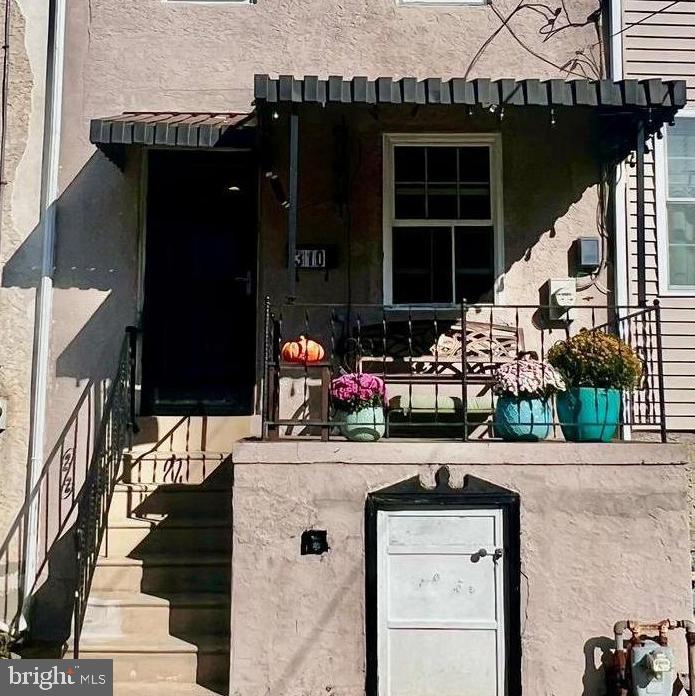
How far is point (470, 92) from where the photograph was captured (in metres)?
5.60

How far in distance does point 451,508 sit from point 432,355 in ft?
5.01

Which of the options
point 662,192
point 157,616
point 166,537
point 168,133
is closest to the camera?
point 157,616

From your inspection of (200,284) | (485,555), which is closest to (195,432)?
(200,284)

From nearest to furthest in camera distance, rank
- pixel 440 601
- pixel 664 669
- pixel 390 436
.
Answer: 1. pixel 664 669
2. pixel 440 601
3. pixel 390 436

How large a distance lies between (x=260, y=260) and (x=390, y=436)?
186 cm

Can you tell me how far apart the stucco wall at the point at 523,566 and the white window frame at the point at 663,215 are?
2.22m

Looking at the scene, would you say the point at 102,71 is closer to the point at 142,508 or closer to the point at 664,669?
A: the point at 142,508

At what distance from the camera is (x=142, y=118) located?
638cm

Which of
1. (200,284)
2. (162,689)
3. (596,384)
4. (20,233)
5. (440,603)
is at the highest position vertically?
(20,233)

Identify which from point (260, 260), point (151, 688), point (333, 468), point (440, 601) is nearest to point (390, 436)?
point (333, 468)

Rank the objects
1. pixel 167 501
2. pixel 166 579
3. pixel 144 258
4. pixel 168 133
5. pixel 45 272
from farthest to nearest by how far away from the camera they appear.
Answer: pixel 144 258
pixel 45 272
pixel 167 501
pixel 168 133
pixel 166 579

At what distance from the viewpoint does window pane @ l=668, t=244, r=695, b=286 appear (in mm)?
6824

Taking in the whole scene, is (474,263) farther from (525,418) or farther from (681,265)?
(525,418)

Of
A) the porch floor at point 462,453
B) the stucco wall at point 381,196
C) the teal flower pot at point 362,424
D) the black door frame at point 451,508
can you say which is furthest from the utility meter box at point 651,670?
A: the stucco wall at point 381,196
